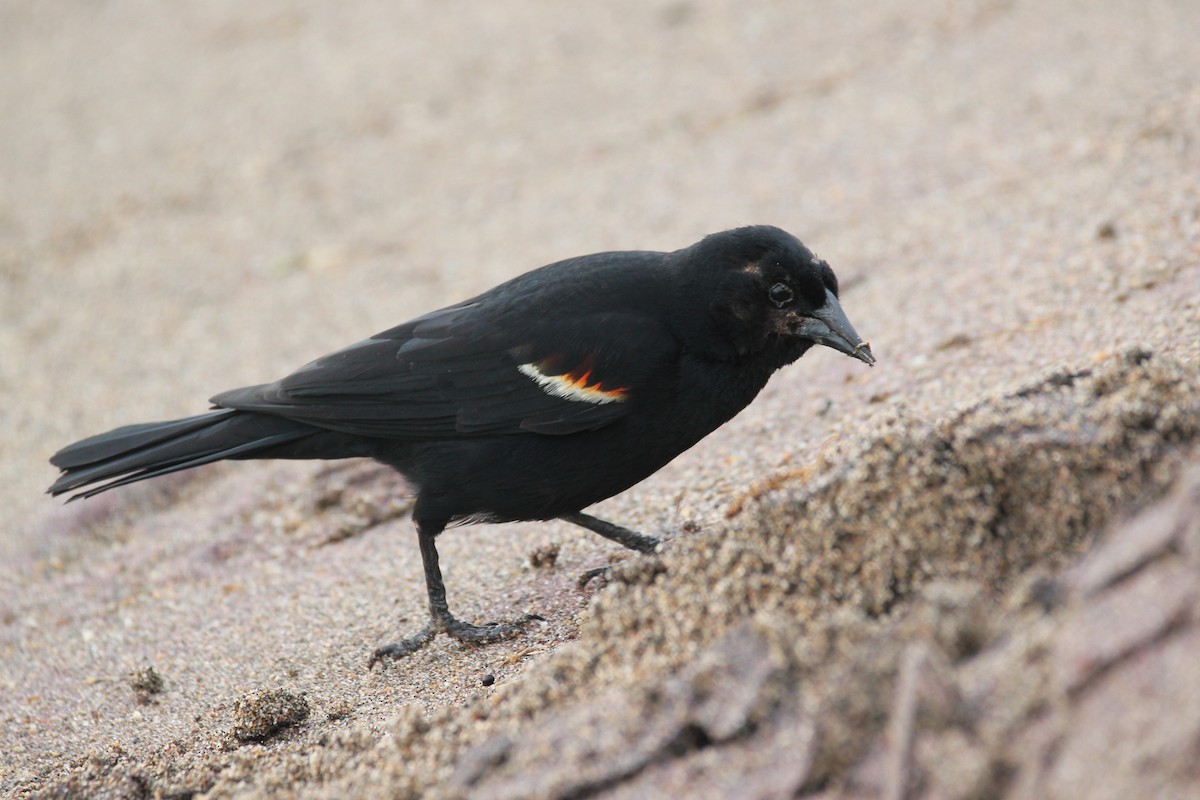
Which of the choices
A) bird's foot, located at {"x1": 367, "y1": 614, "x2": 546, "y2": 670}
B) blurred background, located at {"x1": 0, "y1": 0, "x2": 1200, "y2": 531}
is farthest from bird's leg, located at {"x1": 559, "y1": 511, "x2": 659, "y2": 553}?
blurred background, located at {"x1": 0, "y1": 0, "x2": 1200, "y2": 531}

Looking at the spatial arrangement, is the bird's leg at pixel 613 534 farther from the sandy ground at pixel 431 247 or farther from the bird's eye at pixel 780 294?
the bird's eye at pixel 780 294

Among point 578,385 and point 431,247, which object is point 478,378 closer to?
point 578,385

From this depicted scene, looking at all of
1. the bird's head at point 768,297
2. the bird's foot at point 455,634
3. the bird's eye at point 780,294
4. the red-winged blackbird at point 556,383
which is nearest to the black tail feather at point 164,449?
the red-winged blackbird at point 556,383

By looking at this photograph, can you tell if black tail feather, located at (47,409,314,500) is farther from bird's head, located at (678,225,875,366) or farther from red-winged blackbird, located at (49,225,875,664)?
bird's head, located at (678,225,875,366)

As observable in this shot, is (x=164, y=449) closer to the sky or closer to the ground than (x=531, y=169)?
closer to the ground

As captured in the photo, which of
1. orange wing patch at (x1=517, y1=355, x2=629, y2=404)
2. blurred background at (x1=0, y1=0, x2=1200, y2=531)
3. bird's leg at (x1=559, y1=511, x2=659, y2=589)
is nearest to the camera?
orange wing patch at (x1=517, y1=355, x2=629, y2=404)

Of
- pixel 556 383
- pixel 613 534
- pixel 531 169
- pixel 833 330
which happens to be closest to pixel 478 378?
pixel 556 383

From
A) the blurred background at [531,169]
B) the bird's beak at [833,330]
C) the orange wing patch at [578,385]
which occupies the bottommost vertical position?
the bird's beak at [833,330]
